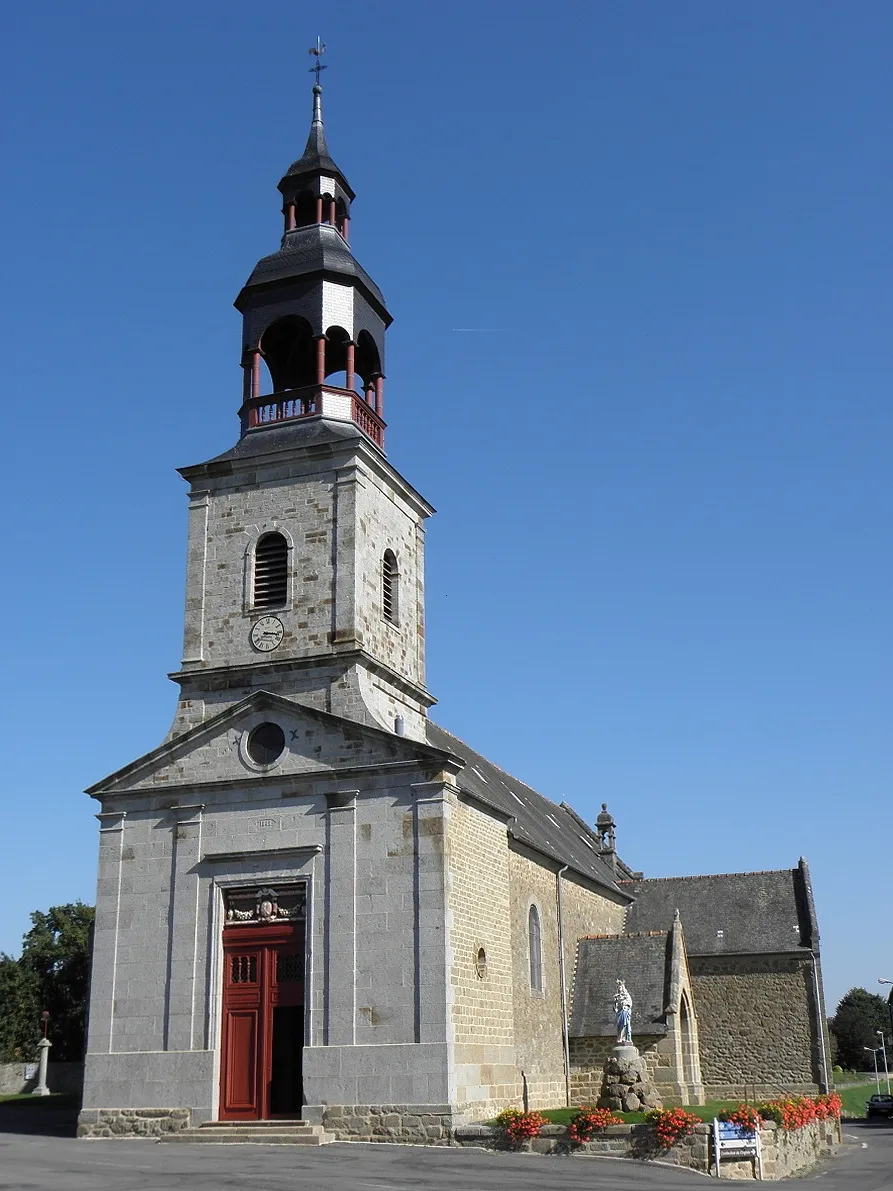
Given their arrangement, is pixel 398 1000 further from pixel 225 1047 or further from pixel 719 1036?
pixel 719 1036

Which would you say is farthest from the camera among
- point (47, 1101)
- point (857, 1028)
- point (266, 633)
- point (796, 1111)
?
point (857, 1028)

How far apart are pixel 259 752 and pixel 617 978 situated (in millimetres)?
11067

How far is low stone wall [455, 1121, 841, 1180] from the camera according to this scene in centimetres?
1680

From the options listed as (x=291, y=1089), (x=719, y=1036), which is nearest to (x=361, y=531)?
(x=291, y=1089)

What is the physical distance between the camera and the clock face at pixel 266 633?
2327 centimetres

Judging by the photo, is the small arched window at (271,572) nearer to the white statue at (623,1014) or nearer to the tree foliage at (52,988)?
the white statue at (623,1014)

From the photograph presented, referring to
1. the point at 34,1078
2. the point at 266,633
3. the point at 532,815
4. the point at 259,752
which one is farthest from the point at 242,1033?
the point at 34,1078

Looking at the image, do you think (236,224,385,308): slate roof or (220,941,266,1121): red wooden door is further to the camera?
(236,224,385,308): slate roof

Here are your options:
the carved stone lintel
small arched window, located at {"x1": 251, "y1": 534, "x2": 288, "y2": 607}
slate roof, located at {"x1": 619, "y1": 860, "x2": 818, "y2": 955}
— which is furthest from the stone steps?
slate roof, located at {"x1": 619, "y1": 860, "x2": 818, "y2": 955}

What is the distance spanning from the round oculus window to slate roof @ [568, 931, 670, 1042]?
10360 mm

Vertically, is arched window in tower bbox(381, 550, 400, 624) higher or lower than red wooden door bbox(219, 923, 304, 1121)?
higher

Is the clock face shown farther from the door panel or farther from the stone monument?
the stone monument

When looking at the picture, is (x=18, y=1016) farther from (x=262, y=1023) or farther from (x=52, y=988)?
(x=262, y=1023)

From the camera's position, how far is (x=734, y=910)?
→ 35.8m
